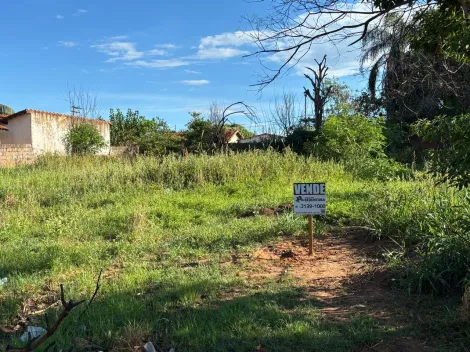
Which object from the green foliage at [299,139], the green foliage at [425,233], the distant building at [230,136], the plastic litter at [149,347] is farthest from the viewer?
the distant building at [230,136]

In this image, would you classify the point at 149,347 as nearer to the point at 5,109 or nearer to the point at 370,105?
the point at 370,105

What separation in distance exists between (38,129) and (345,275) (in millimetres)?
24203

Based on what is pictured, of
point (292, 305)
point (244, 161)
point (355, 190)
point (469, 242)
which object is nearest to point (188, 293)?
point (292, 305)

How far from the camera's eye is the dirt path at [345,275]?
3535 millimetres

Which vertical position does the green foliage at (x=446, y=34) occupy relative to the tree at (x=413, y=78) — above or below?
below

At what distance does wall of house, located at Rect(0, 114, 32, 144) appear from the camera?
24469 millimetres

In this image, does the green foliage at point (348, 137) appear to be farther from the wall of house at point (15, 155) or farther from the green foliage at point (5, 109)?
the green foliage at point (5, 109)

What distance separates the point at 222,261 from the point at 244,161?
6640 millimetres

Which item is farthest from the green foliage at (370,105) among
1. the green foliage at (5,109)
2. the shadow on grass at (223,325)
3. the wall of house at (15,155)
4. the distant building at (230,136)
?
the green foliage at (5,109)

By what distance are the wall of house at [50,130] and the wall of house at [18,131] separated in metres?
0.37

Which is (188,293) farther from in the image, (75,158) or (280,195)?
(75,158)

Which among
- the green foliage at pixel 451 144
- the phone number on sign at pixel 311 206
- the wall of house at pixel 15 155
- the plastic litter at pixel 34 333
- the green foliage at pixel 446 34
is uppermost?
the green foliage at pixel 446 34

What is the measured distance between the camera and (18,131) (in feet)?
82.4

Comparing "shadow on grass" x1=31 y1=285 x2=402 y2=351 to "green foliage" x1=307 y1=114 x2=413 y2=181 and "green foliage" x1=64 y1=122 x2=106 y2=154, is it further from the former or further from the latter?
"green foliage" x1=64 y1=122 x2=106 y2=154
